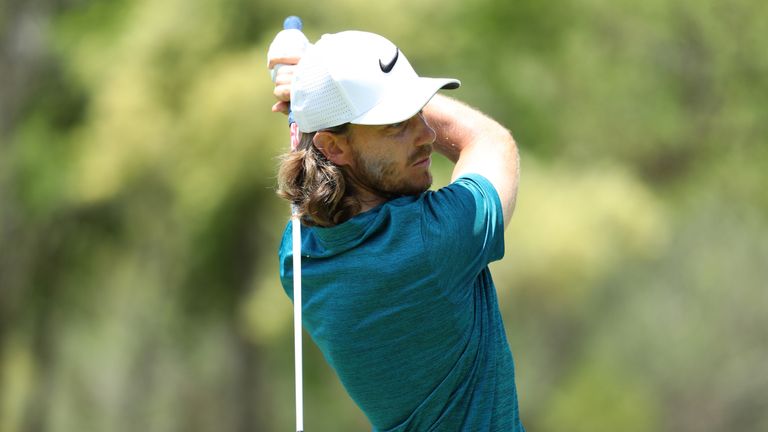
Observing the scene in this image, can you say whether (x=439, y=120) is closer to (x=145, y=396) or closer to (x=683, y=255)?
(x=683, y=255)

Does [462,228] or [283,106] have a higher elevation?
[283,106]

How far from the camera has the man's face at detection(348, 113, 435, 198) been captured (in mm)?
2424

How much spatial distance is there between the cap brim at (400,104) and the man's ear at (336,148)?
7 cm

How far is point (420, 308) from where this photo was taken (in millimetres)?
2396

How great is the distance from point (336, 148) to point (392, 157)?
12 cm

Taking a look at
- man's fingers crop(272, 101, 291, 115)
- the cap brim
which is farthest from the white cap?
man's fingers crop(272, 101, 291, 115)

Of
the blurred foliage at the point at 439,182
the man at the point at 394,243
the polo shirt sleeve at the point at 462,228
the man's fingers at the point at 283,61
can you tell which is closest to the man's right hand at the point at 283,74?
the man's fingers at the point at 283,61

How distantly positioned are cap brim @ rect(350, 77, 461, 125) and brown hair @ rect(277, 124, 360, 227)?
8 cm

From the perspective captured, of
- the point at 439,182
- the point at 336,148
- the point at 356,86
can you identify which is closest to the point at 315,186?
→ the point at 336,148

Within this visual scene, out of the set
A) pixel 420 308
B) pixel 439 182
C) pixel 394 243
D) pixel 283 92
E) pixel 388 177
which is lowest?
pixel 439 182

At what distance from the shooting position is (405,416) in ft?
8.32

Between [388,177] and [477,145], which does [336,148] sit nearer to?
[388,177]

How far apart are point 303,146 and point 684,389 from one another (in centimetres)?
1574

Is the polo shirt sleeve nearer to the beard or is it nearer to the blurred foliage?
the beard
